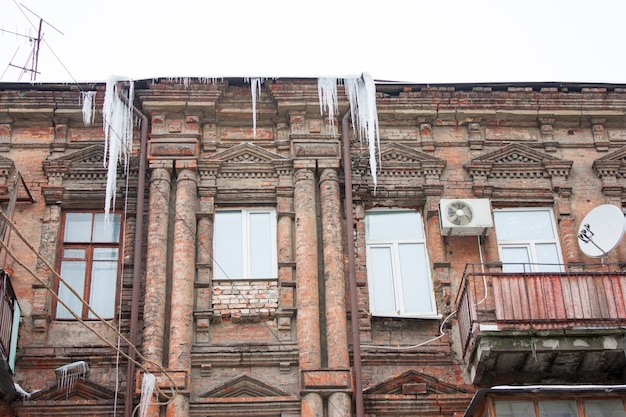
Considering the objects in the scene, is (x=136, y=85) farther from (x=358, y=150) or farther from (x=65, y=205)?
(x=358, y=150)

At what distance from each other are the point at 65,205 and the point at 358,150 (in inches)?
161

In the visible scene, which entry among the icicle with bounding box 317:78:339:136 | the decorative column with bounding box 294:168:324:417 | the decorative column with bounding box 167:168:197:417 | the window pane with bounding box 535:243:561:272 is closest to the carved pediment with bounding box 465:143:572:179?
the window pane with bounding box 535:243:561:272

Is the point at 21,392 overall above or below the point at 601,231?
below

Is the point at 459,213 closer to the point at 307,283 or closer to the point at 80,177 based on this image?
the point at 307,283

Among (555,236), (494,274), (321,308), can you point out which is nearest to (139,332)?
(321,308)

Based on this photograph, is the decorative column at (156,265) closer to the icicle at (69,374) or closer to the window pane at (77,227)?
the icicle at (69,374)

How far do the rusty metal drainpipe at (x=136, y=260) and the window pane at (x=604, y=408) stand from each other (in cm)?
504

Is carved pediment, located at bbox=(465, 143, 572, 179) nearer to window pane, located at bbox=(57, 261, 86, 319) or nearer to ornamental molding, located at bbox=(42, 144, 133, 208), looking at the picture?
ornamental molding, located at bbox=(42, 144, 133, 208)

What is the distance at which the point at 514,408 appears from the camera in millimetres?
11086

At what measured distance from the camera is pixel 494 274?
1212 cm

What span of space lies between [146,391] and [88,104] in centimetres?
445

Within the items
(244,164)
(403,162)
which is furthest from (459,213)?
(244,164)

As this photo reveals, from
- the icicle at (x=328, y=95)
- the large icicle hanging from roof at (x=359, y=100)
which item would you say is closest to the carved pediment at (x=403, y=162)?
the large icicle hanging from roof at (x=359, y=100)

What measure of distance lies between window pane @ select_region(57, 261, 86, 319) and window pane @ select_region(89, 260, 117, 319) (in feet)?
0.47
